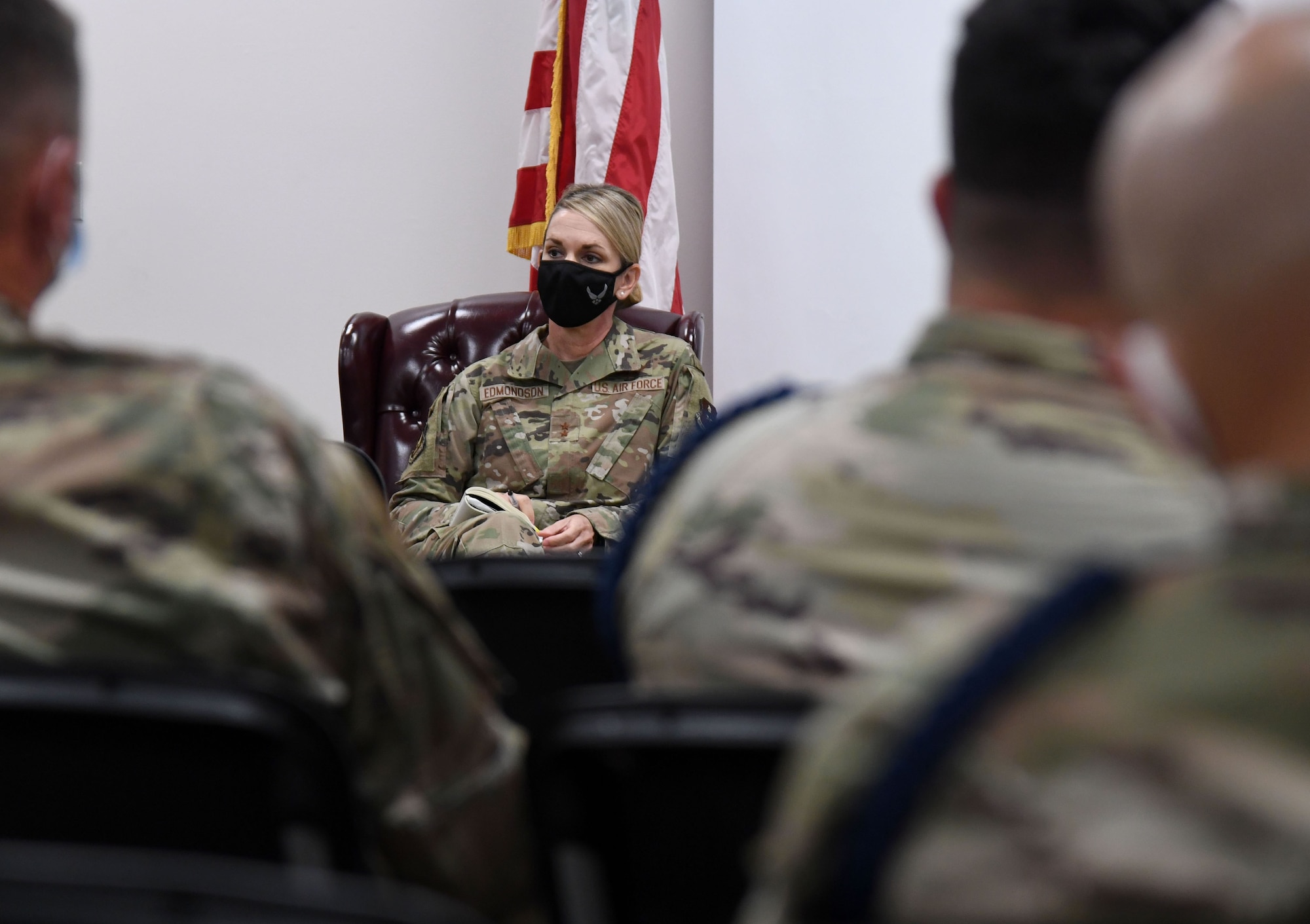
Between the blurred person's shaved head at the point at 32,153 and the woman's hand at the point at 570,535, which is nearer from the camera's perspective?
the blurred person's shaved head at the point at 32,153

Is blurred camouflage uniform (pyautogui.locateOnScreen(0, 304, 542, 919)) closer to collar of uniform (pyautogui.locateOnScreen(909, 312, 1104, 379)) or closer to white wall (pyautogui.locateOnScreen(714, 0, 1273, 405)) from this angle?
collar of uniform (pyautogui.locateOnScreen(909, 312, 1104, 379))

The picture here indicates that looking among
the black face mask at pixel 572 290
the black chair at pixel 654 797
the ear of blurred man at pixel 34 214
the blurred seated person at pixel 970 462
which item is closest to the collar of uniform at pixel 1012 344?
the blurred seated person at pixel 970 462

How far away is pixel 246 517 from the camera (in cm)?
88

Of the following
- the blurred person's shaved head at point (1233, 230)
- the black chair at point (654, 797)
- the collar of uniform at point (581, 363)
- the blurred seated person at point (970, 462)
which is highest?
the blurred person's shaved head at point (1233, 230)

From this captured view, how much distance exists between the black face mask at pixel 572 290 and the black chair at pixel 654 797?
2.29 meters

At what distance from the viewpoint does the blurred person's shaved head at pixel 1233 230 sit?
44cm

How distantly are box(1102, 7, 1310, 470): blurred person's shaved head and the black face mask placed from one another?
2.57 m

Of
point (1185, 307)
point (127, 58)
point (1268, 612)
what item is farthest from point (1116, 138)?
point (127, 58)

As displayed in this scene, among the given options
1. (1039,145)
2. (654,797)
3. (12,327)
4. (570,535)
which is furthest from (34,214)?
(570,535)

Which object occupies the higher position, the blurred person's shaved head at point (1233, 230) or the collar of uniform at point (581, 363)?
the blurred person's shaved head at point (1233, 230)

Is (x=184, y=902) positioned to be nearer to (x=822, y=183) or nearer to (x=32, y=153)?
(x=32, y=153)

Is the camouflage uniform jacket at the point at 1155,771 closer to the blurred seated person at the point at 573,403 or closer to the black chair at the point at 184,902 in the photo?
the black chair at the point at 184,902

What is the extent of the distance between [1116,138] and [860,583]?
0.38 metres

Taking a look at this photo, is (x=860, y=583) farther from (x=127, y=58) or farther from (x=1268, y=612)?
(x=127, y=58)
